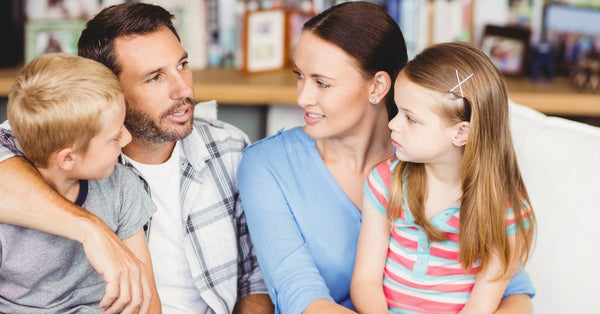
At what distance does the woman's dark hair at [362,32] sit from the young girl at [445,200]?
18cm

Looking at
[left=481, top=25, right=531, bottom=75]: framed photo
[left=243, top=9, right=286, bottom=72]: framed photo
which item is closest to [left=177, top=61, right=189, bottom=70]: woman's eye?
[left=243, top=9, right=286, bottom=72]: framed photo

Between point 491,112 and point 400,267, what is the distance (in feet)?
1.39

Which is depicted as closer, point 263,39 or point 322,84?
point 322,84

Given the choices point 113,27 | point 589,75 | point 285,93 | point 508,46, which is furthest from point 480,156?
point 508,46

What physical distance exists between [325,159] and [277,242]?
0.28 metres

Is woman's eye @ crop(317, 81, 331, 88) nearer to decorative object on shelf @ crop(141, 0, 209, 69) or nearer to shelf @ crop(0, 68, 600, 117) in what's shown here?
shelf @ crop(0, 68, 600, 117)

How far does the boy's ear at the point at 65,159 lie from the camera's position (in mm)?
1267

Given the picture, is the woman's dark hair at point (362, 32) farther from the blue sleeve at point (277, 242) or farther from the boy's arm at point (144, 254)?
the boy's arm at point (144, 254)

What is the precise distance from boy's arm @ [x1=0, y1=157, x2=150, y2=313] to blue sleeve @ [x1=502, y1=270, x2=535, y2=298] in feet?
2.84

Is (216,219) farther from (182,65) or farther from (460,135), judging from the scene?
(460,135)

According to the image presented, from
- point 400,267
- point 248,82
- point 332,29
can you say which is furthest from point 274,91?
point 400,267

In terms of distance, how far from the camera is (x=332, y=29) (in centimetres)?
157

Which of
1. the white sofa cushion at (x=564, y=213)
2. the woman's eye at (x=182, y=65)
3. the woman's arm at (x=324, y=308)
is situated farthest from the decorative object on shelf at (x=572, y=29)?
the woman's arm at (x=324, y=308)

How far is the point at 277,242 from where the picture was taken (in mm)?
1558
